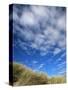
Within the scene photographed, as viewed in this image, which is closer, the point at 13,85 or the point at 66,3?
the point at 13,85

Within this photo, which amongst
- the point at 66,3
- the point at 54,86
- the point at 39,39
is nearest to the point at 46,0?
the point at 66,3

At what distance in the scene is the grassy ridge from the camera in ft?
8.14

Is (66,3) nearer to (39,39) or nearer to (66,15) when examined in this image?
(66,15)

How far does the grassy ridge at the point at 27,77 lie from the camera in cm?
248

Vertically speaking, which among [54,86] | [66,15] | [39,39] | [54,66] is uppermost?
[66,15]

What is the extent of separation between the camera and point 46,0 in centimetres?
259

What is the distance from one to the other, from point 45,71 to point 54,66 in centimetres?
11

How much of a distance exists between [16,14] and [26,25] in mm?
144

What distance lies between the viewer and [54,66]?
260cm

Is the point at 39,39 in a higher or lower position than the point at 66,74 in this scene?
higher

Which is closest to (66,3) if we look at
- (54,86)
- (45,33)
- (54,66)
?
(45,33)

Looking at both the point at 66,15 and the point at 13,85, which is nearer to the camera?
the point at 13,85

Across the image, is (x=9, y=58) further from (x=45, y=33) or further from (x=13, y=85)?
(x=45, y=33)

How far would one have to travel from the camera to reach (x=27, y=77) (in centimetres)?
251
